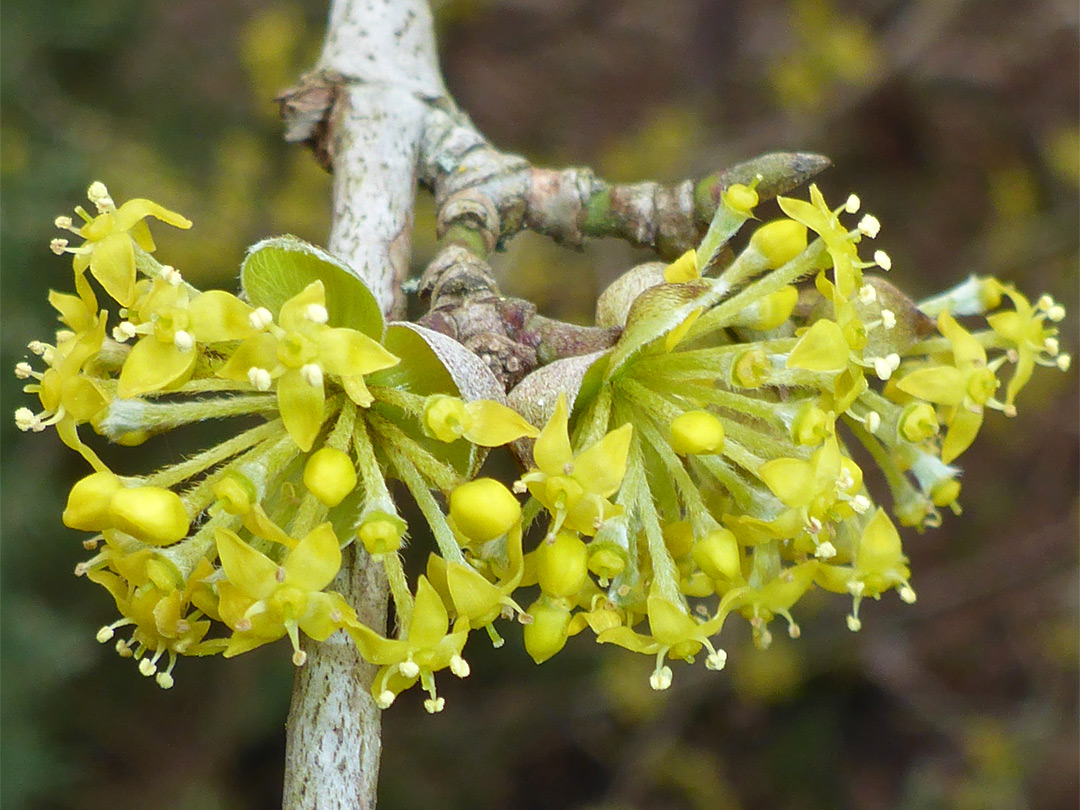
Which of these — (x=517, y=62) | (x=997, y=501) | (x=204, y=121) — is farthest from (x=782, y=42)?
(x=204, y=121)

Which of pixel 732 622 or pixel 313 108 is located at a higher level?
pixel 313 108

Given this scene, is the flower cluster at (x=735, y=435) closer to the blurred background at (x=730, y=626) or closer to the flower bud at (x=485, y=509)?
the flower bud at (x=485, y=509)

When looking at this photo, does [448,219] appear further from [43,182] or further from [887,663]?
[887,663]

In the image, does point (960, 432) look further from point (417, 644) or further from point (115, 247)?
point (115, 247)

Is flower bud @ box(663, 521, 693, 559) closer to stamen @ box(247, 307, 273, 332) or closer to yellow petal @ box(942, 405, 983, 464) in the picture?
yellow petal @ box(942, 405, 983, 464)

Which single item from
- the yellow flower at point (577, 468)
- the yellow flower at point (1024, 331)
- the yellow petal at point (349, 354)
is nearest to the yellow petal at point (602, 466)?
the yellow flower at point (577, 468)

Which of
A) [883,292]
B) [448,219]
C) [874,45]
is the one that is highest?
[874,45]

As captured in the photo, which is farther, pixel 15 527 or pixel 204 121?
pixel 204 121

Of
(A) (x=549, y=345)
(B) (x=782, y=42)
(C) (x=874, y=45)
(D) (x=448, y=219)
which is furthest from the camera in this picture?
→ (B) (x=782, y=42)

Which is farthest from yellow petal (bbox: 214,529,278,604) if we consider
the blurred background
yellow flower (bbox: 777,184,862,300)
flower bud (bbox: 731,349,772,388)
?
the blurred background
